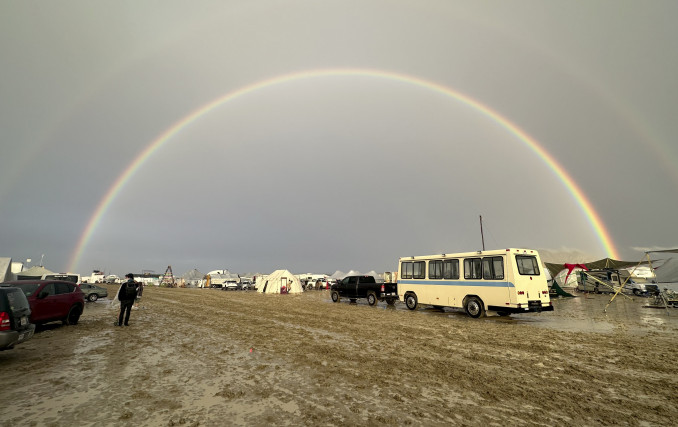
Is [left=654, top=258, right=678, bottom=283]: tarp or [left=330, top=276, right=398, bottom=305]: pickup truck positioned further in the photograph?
[left=654, top=258, right=678, bottom=283]: tarp

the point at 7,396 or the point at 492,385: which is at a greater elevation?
the point at 492,385

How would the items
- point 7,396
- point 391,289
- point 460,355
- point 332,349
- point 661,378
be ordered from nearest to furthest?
point 7,396 < point 661,378 < point 460,355 < point 332,349 < point 391,289

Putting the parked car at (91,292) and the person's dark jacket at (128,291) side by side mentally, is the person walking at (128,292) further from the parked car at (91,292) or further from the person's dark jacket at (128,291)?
the parked car at (91,292)

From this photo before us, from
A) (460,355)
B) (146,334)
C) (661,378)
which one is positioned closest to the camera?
(661,378)

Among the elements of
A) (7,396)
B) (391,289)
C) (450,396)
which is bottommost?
(7,396)

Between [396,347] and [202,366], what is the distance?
506 centimetres

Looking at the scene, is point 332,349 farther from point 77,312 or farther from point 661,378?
point 77,312

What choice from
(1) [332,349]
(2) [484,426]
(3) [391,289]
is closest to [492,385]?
(2) [484,426]

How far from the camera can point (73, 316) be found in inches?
497

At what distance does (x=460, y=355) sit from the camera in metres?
7.88

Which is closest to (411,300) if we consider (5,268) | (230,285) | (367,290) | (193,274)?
(367,290)

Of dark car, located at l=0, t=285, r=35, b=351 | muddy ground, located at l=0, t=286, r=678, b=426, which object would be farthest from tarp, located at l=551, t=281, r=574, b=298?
dark car, located at l=0, t=285, r=35, b=351

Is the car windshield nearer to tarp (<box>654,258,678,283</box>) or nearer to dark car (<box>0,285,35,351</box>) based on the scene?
dark car (<box>0,285,35,351</box>)

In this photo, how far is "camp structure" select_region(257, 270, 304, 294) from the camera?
1668 inches
